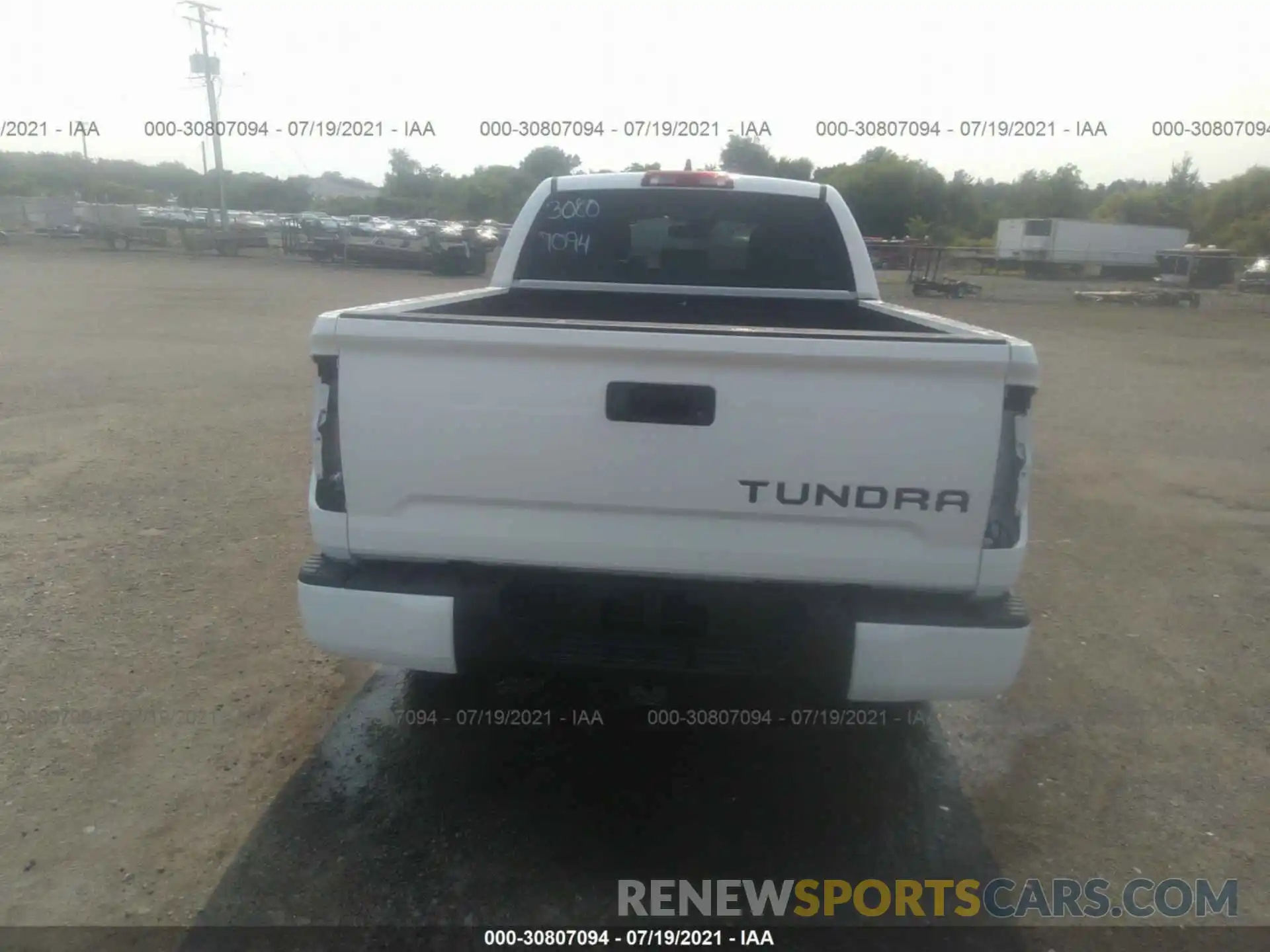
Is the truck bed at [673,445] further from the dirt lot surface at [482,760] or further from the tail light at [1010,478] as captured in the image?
the dirt lot surface at [482,760]

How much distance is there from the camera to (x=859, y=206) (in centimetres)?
4906

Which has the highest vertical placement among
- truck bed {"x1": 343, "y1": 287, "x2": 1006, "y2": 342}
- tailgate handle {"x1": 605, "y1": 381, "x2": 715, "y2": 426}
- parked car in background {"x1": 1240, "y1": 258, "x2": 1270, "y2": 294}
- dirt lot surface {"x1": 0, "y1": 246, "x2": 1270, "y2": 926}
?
truck bed {"x1": 343, "y1": 287, "x2": 1006, "y2": 342}

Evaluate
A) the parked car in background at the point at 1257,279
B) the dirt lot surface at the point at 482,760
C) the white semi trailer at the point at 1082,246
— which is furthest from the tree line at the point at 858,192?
the dirt lot surface at the point at 482,760

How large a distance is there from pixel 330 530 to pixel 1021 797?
257 centimetres

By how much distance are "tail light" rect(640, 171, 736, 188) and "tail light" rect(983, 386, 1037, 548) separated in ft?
8.17

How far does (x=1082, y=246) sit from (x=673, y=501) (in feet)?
155

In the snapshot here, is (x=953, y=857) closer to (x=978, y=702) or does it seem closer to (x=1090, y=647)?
(x=978, y=702)

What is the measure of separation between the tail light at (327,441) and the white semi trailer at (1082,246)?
43124 mm

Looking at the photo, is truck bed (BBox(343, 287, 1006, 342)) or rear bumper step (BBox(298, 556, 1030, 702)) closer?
rear bumper step (BBox(298, 556, 1030, 702))

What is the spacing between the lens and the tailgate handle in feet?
8.29

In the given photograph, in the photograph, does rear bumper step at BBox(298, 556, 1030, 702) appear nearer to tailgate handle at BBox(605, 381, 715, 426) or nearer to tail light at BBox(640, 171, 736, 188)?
tailgate handle at BBox(605, 381, 715, 426)

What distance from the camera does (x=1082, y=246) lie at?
143ft

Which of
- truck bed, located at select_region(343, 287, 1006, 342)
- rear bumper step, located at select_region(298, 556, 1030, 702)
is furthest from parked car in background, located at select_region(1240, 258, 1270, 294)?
rear bumper step, located at select_region(298, 556, 1030, 702)

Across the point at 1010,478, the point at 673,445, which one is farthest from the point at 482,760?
the point at 1010,478
